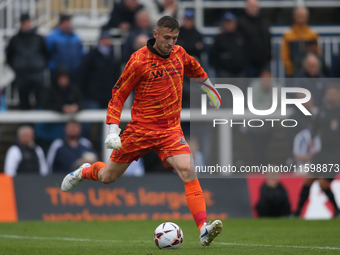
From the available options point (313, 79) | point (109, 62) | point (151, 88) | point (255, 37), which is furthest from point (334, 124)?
point (151, 88)

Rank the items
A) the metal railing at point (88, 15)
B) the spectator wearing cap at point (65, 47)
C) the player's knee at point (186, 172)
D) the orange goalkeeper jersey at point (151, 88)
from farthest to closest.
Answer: the metal railing at point (88, 15)
the spectator wearing cap at point (65, 47)
the orange goalkeeper jersey at point (151, 88)
the player's knee at point (186, 172)

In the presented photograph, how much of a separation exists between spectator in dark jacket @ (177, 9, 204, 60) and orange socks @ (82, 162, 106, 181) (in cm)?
627

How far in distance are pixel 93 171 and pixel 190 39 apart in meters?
6.63

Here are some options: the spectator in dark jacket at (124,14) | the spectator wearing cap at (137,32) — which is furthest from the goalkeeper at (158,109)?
the spectator in dark jacket at (124,14)

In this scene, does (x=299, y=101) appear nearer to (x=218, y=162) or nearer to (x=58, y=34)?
(x=218, y=162)

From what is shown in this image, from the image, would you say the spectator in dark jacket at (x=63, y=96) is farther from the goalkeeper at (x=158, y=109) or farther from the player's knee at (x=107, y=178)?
the goalkeeper at (x=158, y=109)

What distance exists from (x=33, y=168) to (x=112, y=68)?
2.96 meters

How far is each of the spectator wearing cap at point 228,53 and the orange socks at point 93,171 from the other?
21.8ft

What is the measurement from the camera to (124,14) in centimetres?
1503

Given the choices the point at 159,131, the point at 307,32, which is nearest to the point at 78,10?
the point at 307,32

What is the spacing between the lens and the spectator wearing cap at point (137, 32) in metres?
14.0

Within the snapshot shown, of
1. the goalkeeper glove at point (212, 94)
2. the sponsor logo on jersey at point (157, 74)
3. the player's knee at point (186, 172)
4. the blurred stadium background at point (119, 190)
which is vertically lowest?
the blurred stadium background at point (119, 190)

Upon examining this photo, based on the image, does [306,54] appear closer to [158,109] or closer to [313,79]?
[313,79]

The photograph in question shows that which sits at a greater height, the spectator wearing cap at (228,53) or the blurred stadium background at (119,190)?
the spectator wearing cap at (228,53)
